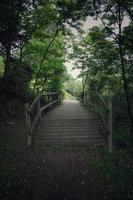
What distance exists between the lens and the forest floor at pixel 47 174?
236 inches

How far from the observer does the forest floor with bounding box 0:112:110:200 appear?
5984mm

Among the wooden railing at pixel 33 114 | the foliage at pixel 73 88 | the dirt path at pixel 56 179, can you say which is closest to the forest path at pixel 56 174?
the dirt path at pixel 56 179

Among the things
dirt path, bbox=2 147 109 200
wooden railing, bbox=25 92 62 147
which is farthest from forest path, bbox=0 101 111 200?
wooden railing, bbox=25 92 62 147

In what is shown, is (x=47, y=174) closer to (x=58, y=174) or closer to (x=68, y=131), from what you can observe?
(x=58, y=174)

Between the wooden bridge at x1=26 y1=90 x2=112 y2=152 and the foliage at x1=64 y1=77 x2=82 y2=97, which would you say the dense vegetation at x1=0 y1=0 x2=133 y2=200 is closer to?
the wooden bridge at x1=26 y1=90 x2=112 y2=152

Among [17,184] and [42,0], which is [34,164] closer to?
[17,184]

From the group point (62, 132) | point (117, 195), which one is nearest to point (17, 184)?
point (117, 195)

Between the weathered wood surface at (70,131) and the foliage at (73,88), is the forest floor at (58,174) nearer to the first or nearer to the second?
the weathered wood surface at (70,131)

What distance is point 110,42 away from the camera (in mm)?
13938

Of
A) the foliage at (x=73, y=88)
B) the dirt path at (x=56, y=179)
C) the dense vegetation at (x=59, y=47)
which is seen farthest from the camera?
the foliage at (x=73, y=88)

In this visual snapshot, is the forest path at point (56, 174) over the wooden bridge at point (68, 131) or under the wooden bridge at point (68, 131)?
under

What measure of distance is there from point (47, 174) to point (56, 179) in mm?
387

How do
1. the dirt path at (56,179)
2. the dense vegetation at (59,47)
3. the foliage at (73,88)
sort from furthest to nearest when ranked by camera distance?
the foliage at (73,88) → the dense vegetation at (59,47) → the dirt path at (56,179)

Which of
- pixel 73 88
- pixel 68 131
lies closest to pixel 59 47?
pixel 68 131
